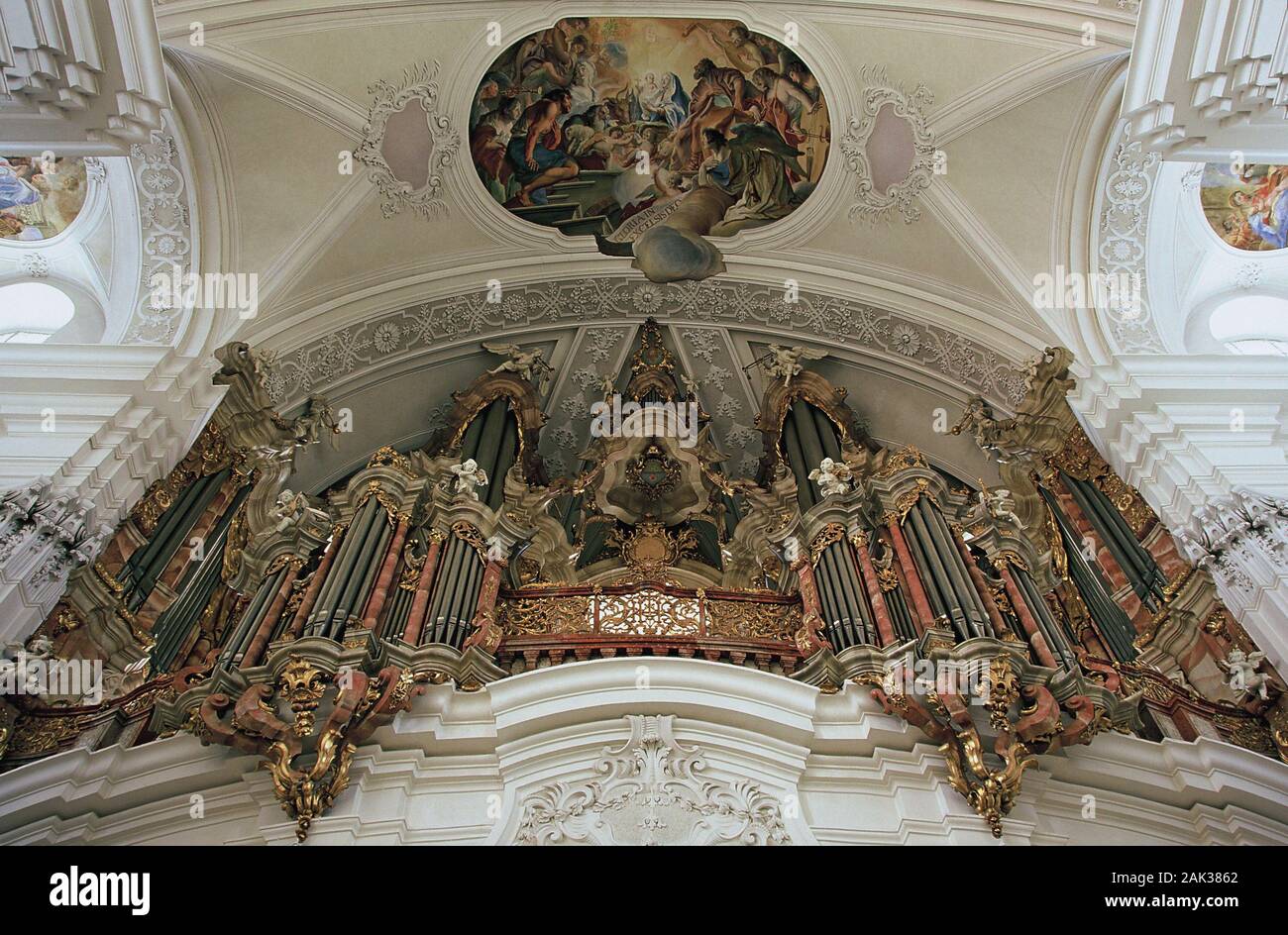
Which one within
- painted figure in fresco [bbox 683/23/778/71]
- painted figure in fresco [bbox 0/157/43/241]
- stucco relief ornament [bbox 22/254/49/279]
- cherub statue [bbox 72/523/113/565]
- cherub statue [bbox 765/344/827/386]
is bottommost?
cherub statue [bbox 72/523/113/565]

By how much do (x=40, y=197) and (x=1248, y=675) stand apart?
12.4 m

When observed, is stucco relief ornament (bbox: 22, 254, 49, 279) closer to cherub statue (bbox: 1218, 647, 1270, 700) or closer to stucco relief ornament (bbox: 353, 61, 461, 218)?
stucco relief ornament (bbox: 353, 61, 461, 218)

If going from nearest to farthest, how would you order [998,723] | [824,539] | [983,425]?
[998,723] → [824,539] → [983,425]

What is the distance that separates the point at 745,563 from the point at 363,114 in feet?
22.2

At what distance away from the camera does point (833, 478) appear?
33.7 ft

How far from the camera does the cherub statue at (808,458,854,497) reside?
33.0 ft

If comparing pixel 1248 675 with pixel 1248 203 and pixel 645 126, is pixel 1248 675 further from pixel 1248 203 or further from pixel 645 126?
pixel 645 126

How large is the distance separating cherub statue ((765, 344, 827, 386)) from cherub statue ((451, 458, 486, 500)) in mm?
4640

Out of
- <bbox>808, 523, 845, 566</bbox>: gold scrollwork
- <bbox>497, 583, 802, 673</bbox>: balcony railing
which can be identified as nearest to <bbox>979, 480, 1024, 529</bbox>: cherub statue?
<bbox>808, 523, 845, 566</bbox>: gold scrollwork

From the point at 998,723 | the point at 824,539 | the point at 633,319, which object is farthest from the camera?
the point at 633,319

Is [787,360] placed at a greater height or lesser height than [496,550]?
greater

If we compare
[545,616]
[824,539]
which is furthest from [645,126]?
[545,616]
